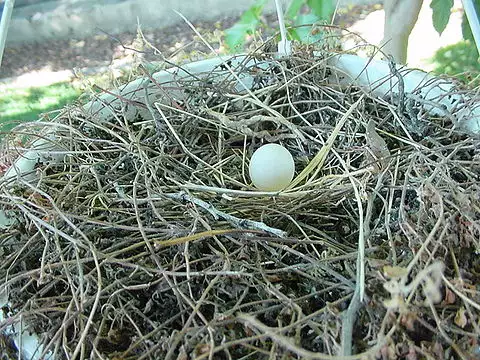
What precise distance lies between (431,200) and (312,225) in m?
0.13

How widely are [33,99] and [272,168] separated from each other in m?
1.08

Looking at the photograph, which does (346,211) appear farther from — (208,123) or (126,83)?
(126,83)

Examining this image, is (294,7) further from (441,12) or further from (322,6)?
(441,12)

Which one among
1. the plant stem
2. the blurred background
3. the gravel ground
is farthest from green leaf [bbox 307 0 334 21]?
the gravel ground

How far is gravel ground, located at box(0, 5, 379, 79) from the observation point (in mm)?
1655

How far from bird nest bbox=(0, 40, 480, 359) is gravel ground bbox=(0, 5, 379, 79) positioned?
1.04 metres

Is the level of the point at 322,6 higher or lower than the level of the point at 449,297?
higher

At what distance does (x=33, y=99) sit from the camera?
1458mm

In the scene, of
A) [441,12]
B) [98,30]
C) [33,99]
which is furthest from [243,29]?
[98,30]

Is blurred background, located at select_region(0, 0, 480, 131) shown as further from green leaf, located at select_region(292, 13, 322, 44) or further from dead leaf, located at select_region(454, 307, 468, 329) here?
dead leaf, located at select_region(454, 307, 468, 329)

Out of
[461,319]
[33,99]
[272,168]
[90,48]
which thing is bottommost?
[461,319]

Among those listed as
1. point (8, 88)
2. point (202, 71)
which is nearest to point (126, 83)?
point (202, 71)

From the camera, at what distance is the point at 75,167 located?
0.60 meters

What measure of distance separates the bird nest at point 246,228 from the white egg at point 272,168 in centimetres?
2
